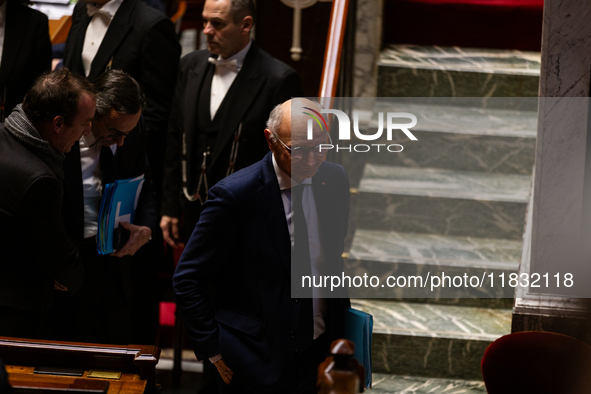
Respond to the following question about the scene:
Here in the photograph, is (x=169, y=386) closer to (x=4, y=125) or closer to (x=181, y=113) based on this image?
(x=181, y=113)

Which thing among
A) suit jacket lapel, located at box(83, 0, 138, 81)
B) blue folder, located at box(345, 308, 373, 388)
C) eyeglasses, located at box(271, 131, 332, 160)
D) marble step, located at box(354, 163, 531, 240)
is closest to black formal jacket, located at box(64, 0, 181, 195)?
suit jacket lapel, located at box(83, 0, 138, 81)

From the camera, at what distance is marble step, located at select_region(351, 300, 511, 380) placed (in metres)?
3.45

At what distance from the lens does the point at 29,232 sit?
250 centimetres

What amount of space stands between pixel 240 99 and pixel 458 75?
2.08 m

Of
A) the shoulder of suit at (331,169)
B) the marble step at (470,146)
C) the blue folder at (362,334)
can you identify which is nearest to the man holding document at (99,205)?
the shoulder of suit at (331,169)

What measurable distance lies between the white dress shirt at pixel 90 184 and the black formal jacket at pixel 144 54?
0.65m

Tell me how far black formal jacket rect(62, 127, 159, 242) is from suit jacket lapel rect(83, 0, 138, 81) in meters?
0.58

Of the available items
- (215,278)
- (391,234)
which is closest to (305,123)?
(215,278)

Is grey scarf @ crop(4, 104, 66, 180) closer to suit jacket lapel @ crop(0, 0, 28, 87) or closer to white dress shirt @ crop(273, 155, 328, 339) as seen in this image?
white dress shirt @ crop(273, 155, 328, 339)

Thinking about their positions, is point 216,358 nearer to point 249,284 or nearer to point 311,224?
point 249,284

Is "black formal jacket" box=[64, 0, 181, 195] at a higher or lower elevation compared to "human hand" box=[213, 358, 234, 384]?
higher

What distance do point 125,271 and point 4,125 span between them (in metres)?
0.92

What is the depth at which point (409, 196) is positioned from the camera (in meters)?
4.10

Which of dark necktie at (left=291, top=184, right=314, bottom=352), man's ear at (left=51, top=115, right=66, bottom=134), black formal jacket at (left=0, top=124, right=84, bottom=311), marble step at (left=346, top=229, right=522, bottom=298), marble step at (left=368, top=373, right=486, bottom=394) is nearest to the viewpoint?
dark necktie at (left=291, top=184, right=314, bottom=352)
